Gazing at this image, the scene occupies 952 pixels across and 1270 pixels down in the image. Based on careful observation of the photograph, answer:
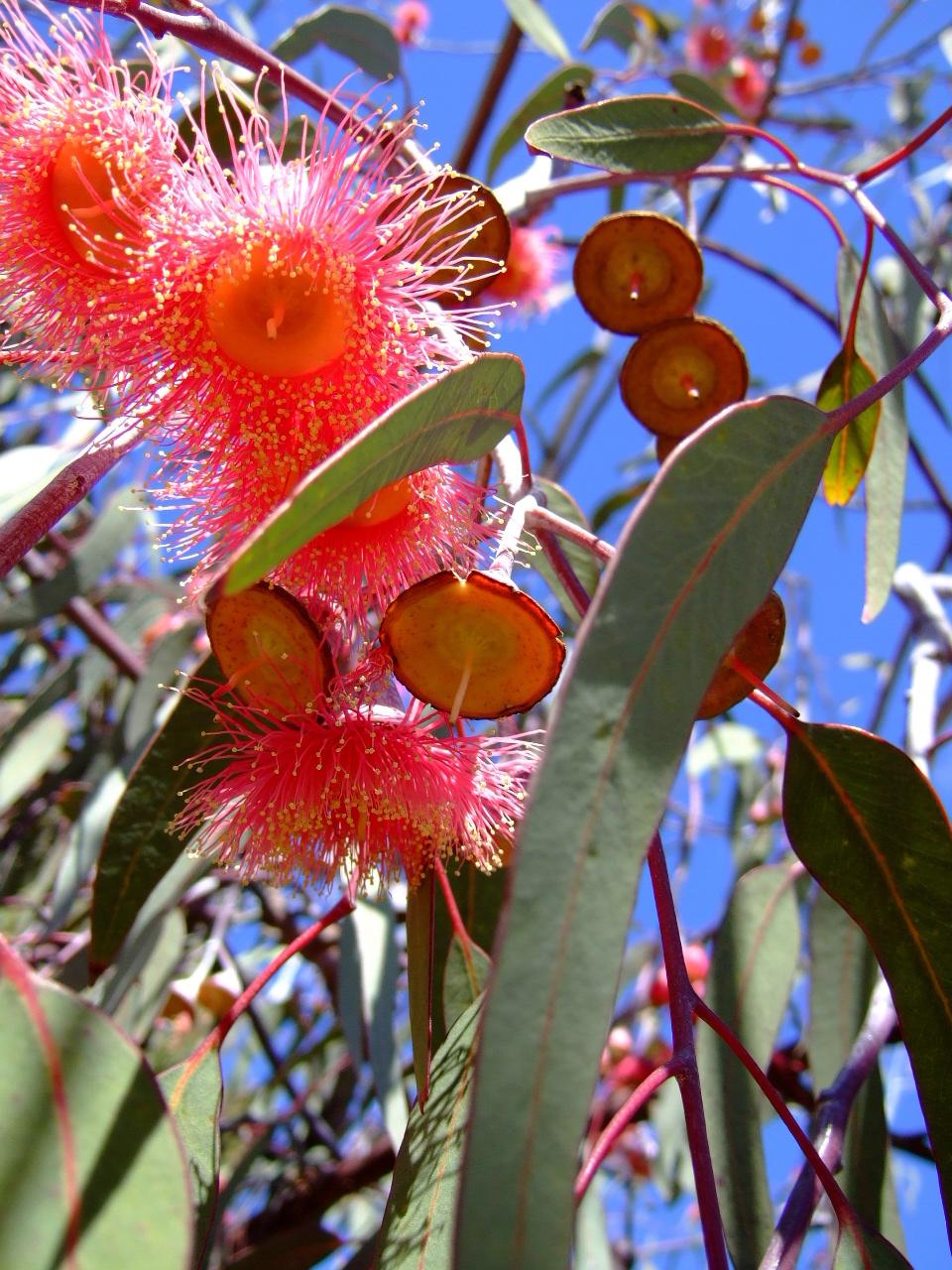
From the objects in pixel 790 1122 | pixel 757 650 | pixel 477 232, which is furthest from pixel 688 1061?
pixel 477 232

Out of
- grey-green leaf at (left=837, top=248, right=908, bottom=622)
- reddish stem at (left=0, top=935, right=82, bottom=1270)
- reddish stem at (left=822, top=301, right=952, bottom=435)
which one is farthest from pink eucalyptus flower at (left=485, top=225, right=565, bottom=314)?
reddish stem at (left=0, top=935, right=82, bottom=1270)

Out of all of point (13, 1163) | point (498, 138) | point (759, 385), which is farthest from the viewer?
point (759, 385)

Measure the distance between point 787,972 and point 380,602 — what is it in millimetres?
623

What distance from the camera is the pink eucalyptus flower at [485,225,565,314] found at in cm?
164

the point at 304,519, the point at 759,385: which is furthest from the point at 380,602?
the point at 759,385

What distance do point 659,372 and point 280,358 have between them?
14.6 inches

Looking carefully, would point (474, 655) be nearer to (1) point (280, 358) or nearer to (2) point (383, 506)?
(2) point (383, 506)

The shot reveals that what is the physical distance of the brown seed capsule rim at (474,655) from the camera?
2.23ft

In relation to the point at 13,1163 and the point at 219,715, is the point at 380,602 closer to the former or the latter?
the point at 219,715

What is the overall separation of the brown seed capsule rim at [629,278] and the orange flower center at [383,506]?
35 centimetres

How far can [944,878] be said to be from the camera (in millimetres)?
747

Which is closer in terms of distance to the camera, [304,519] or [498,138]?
[304,519]

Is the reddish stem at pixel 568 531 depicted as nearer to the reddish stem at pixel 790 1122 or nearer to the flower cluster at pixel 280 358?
the flower cluster at pixel 280 358

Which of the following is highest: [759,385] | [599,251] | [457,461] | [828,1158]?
[759,385]
